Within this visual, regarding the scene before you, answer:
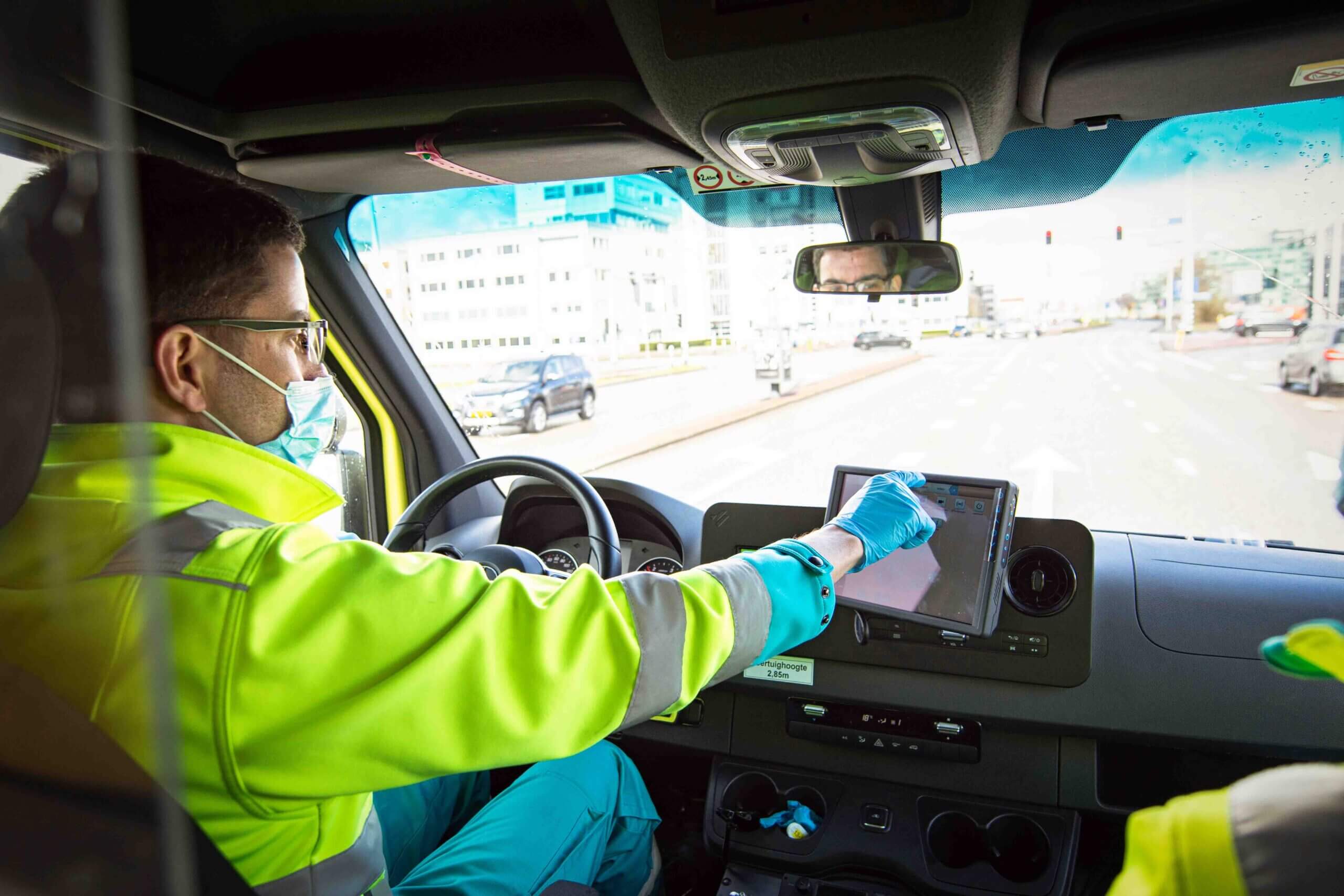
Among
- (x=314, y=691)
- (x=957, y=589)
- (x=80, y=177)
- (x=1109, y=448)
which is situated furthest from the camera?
(x=1109, y=448)

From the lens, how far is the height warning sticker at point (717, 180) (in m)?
2.77

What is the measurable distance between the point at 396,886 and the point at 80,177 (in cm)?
164

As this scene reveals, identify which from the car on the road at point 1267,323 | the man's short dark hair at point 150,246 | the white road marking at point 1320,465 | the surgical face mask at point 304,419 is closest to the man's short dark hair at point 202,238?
the man's short dark hair at point 150,246

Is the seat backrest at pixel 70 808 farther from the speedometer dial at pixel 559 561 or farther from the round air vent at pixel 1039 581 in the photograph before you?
the speedometer dial at pixel 559 561

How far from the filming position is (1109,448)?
332 cm

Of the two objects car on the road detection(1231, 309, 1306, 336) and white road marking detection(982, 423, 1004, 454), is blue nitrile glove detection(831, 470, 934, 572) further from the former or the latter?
white road marking detection(982, 423, 1004, 454)

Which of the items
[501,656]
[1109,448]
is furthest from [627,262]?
[501,656]

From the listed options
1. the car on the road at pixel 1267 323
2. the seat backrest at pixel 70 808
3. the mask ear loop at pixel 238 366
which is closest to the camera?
the seat backrest at pixel 70 808

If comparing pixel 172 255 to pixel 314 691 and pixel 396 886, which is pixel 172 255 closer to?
pixel 314 691

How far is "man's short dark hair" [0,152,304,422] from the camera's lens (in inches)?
29.2

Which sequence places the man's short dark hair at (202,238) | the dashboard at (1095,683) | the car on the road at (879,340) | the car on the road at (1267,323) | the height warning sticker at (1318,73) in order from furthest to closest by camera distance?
the car on the road at (879,340) < the car on the road at (1267,323) < the dashboard at (1095,683) < the height warning sticker at (1318,73) < the man's short dark hair at (202,238)

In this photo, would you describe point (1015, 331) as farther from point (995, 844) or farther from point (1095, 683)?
point (995, 844)

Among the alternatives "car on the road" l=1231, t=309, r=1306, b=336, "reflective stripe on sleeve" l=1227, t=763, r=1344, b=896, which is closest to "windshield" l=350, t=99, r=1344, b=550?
"car on the road" l=1231, t=309, r=1306, b=336

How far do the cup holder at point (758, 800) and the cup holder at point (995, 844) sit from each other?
0.34 m
